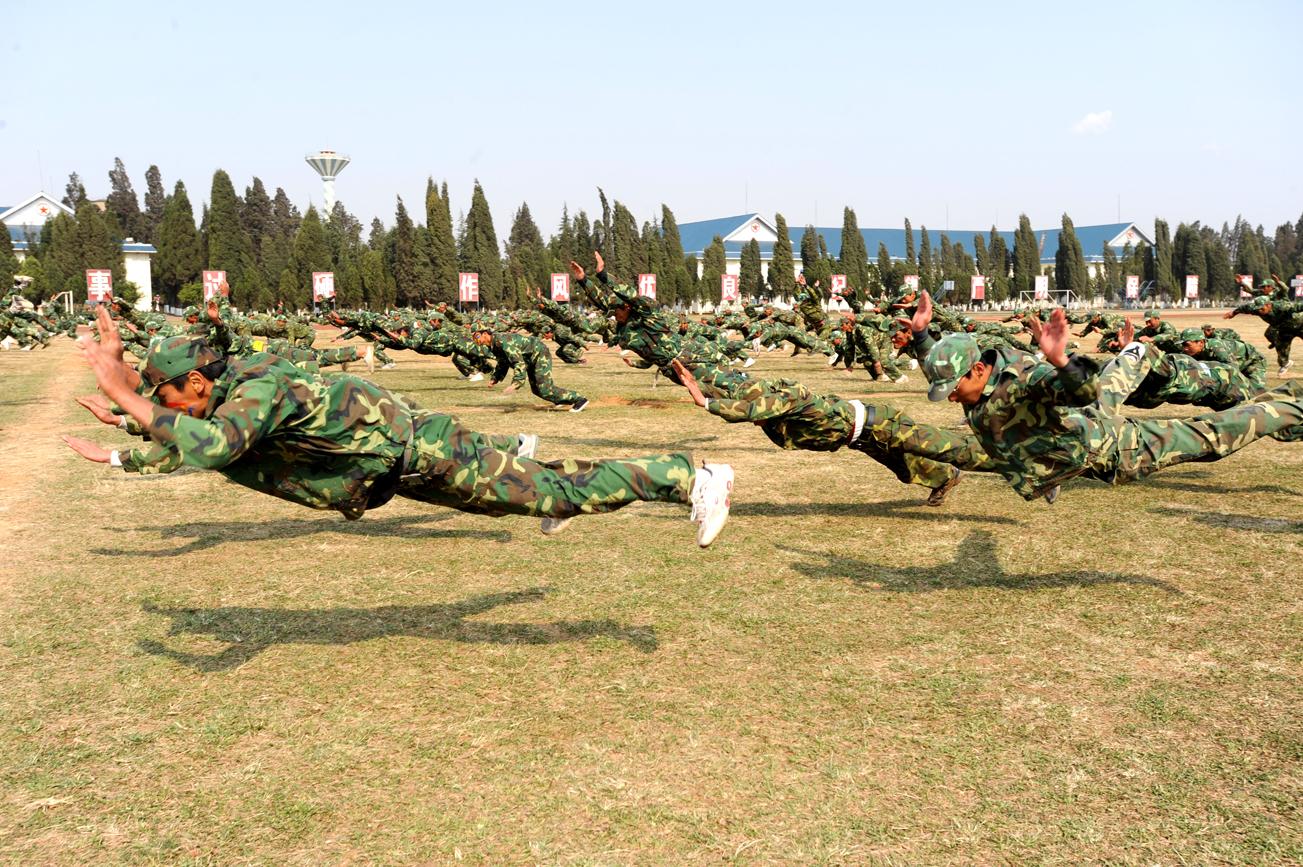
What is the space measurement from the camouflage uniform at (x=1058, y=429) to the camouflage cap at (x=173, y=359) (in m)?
4.88

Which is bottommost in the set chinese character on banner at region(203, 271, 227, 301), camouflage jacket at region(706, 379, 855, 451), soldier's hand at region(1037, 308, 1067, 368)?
camouflage jacket at region(706, 379, 855, 451)

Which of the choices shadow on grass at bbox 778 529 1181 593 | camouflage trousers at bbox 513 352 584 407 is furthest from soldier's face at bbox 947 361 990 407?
camouflage trousers at bbox 513 352 584 407

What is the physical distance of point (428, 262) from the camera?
3068 inches

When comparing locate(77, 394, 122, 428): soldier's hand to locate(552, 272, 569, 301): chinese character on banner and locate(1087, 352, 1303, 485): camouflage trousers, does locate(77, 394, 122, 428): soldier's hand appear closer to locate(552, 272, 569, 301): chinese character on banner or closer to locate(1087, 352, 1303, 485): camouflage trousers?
locate(1087, 352, 1303, 485): camouflage trousers

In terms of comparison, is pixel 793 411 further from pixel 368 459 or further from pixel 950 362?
pixel 368 459

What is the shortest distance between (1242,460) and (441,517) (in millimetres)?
10200

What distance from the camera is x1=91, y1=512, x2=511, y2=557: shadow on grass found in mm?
9253

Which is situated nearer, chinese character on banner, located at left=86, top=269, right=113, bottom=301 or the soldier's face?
the soldier's face

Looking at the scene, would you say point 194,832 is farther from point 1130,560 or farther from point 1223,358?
point 1223,358

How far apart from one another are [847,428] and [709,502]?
4.02 metres

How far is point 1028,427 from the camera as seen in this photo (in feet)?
→ 24.1

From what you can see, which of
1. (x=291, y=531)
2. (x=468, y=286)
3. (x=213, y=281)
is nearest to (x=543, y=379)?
(x=291, y=531)

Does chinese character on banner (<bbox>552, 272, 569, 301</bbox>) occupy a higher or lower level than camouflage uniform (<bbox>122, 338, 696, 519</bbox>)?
higher

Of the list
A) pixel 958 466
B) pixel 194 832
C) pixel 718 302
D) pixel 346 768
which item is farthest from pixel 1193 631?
pixel 718 302
